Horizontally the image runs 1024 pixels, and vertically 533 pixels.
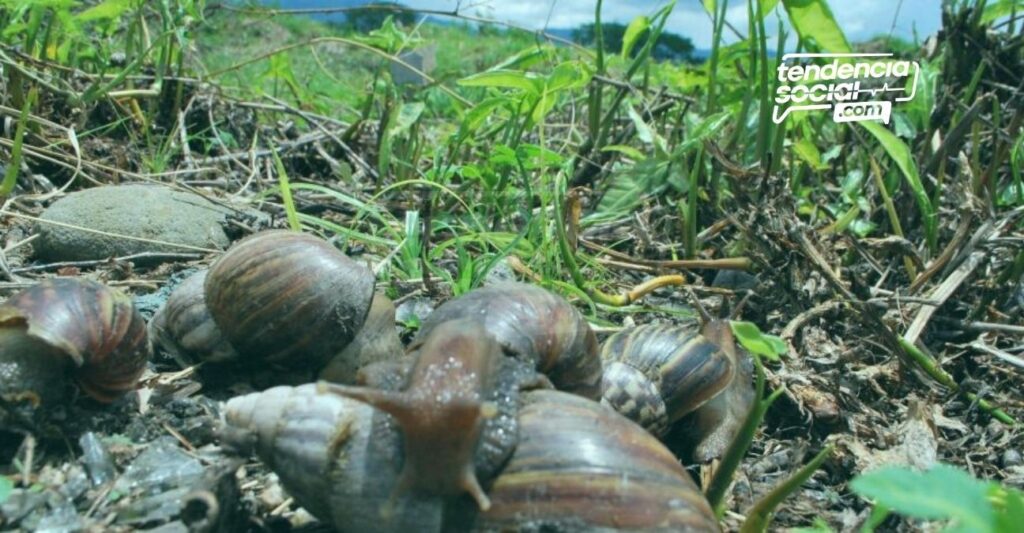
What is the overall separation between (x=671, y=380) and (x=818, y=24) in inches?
65.0

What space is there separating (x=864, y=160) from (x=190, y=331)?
2646 millimetres

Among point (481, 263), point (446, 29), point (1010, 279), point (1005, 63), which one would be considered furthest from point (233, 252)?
point (446, 29)

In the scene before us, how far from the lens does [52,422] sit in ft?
6.86

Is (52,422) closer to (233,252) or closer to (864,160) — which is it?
(233,252)

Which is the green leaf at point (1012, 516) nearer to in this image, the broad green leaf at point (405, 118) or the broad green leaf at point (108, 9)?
the broad green leaf at point (405, 118)

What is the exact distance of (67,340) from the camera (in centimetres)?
200

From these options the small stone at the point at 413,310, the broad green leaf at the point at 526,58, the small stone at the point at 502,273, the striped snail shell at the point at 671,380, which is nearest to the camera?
the striped snail shell at the point at 671,380

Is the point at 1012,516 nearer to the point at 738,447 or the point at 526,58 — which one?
the point at 738,447

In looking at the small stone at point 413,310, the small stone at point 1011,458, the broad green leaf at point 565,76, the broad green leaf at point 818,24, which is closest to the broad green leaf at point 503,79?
the broad green leaf at point 565,76

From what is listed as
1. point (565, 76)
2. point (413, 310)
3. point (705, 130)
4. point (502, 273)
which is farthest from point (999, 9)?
point (413, 310)

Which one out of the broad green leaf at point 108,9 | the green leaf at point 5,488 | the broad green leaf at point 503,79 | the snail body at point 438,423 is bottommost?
the green leaf at point 5,488

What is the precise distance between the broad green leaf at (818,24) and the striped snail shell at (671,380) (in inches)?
54.9

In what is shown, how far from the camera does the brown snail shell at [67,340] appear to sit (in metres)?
2.00

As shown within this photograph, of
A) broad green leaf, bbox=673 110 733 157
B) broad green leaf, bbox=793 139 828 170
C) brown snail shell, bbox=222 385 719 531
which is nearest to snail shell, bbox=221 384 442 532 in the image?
brown snail shell, bbox=222 385 719 531
